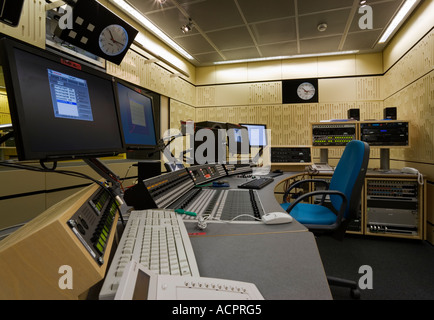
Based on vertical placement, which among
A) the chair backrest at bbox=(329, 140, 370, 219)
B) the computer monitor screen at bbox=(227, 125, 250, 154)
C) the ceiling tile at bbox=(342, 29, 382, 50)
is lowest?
the chair backrest at bbox=(329, 140, 370, 219)

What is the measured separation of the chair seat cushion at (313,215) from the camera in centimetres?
165

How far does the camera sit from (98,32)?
243 cm

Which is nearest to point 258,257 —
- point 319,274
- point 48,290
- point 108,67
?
point 319,274

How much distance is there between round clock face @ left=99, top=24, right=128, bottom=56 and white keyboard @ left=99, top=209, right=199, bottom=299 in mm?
2451

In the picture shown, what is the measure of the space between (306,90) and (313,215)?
3554mm

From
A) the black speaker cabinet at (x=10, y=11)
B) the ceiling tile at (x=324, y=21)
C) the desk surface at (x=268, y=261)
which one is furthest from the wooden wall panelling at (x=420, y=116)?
the black speaker cabinet at (x=10, y=11)

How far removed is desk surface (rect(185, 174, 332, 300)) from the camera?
0.50 m

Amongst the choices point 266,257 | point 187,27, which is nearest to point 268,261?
point 266,257

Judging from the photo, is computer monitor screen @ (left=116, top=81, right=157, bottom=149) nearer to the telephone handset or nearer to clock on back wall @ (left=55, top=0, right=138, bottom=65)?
clock on back wall @ (left=55, top=0, right=138, bottom=65)

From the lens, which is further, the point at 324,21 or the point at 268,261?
the point at 324,21

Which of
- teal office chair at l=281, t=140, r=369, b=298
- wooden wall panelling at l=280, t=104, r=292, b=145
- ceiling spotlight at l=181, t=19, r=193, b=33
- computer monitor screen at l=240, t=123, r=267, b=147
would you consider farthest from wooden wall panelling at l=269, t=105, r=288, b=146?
teal office chair at l=281, t=140, r=369, b=298

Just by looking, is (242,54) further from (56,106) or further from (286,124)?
(56,106)

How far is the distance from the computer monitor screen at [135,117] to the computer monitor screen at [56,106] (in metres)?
0.16

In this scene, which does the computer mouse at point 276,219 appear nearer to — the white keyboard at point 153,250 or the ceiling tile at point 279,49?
the white keyboard at point 153,250
